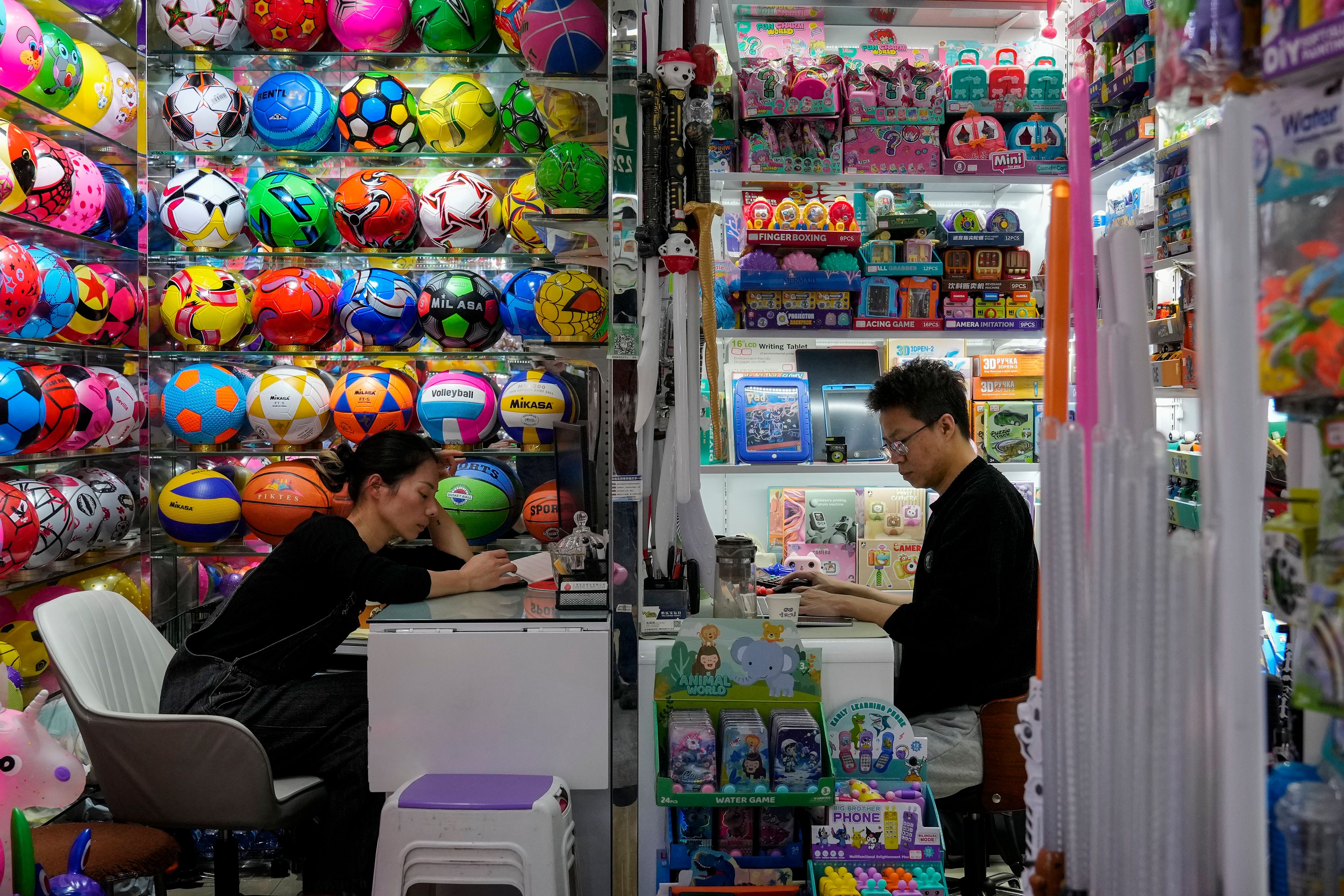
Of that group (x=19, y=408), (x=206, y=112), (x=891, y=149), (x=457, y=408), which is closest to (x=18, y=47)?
(x=206, y=112)

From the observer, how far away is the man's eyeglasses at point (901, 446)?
2.68 m

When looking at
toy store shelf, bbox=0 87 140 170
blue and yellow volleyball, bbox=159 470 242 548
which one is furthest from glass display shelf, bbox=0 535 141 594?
toy store shelf, bbox=0 87 140 170

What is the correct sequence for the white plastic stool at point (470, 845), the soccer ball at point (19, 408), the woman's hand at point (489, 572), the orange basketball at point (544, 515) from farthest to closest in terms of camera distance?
the orange basketball at point (544, 515), the soccer ball at point (19, 408), the woman's hand at point (489, 572), the white plastic stool at point (470, 845)

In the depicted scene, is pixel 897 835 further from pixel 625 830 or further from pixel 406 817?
pixel 406 817

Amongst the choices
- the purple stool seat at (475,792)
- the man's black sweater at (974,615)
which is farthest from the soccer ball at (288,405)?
the man's black sweater at (974,615)

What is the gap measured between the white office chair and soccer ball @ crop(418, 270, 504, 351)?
5.22 feet

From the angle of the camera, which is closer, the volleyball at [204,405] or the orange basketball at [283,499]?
the orange basketball at [283,499]

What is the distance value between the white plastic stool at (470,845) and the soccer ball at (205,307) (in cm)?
226

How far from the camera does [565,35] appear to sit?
8.96 ft

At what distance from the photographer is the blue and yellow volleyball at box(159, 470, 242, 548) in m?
3.59

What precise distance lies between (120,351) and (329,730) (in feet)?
6.65

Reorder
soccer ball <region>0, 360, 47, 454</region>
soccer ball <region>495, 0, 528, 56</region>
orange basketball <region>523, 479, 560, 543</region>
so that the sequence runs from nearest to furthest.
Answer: soccer ball <region>0, 360, 47, 454</region> → soccer ball <region>495, 0, 528, 56</region> → orange basketball <region>523, 479, 560, 543</region>

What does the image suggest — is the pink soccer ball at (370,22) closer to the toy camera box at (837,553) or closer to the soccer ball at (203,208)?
the soccer ball at (203,208)

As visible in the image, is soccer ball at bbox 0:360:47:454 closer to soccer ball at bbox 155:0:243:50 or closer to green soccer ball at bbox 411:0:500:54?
soccer ball at bbox 155:0:243:50
